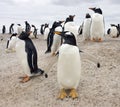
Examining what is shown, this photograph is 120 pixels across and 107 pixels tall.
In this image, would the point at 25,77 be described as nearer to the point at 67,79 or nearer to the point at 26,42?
the point at 26,42

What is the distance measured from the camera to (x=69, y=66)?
24.1 ft

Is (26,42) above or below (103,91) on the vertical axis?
above

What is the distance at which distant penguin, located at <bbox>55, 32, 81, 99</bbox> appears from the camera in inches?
286

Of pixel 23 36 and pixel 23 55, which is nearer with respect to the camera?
pixel 23 55

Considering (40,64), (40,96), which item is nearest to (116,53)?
(40,64)

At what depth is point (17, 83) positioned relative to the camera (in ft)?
29.8

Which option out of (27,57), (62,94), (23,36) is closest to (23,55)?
(27,57)

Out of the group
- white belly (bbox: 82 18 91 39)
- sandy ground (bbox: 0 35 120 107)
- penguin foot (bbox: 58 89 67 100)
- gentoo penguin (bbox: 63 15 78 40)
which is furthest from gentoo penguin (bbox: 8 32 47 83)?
white belly (bbox: 82 18 91 39)

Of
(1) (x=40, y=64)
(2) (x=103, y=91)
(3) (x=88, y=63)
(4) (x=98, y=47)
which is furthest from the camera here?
(4) (x=98, y=47)

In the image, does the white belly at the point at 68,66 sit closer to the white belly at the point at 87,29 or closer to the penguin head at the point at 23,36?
the penguin head at the point at 23,36

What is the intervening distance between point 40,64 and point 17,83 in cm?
179

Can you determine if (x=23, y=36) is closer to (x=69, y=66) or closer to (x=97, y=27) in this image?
(x=69, y=66)

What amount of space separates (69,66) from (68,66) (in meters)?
0.02

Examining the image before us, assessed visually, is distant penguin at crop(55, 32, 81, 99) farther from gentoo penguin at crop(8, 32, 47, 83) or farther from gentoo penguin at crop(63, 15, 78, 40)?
gentoo penguin at crop(63, 15, 78, 40)
